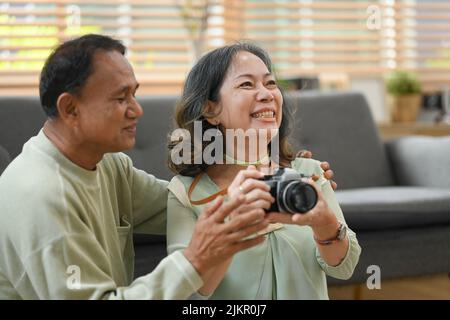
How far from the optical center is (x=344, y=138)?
286cm

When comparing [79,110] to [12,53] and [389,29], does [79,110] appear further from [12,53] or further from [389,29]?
[389,29]

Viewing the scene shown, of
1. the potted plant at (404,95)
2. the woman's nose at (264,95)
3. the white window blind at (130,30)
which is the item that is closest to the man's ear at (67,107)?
the woman's nose at (264,95)

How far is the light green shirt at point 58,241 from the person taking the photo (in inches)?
43.7

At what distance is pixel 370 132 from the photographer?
9.57ft

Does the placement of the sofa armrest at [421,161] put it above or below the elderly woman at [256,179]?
below

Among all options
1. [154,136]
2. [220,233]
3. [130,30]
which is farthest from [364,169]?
[220,233]

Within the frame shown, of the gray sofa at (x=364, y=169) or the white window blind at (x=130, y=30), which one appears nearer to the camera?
the gray sofa at (x=364, y=169)

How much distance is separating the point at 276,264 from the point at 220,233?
262 millimetres

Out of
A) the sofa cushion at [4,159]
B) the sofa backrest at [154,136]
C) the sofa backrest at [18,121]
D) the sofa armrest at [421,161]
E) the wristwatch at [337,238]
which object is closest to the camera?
the wristwatch at [337,238]

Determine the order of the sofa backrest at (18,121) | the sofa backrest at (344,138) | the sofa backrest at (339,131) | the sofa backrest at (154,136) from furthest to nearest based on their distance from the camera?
the sofa backrest at (344,138) < the sofa backrest at (339,131) < the sofa backrest at (154,136) < the sofa backrest at (18,121)

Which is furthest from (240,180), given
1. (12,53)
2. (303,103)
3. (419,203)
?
(12,53)

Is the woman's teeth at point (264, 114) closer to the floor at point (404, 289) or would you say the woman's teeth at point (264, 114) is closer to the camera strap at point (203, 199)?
the camera strap at point (203, 199)

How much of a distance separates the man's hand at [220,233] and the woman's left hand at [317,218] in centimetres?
5

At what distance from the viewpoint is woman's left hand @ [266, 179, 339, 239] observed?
1.18m
